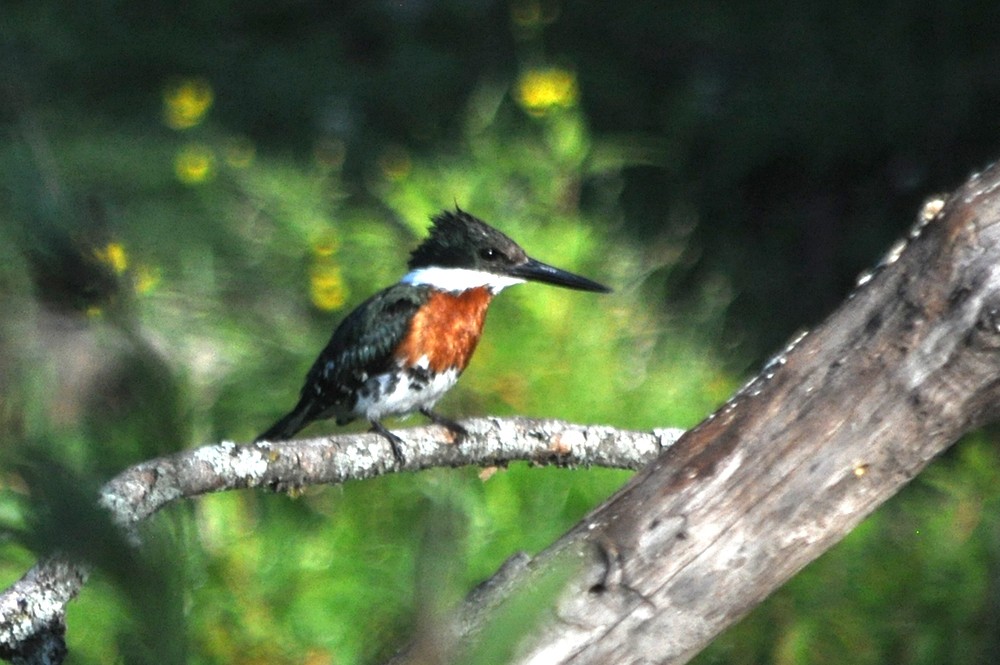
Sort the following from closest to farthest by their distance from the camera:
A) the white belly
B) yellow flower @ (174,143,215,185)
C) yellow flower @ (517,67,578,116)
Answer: the white belly, yellow flower @ (517,67,578,116), yellow flower @ (174,143,215,185)

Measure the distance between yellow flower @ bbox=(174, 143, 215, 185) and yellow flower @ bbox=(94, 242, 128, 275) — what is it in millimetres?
3103

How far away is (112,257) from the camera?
45 centimetres

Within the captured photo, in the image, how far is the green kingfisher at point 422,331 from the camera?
2.40m

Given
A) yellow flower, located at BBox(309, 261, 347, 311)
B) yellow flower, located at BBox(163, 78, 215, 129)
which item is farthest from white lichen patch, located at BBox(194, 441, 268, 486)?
yellow flower, located at BBox(163, 78, 215, 129)

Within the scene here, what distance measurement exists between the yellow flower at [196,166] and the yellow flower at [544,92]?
2.67 ft

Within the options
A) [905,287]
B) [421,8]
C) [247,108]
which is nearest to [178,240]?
[247,108]

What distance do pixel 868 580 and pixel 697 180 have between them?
5.54ft

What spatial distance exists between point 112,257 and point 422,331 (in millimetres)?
1959

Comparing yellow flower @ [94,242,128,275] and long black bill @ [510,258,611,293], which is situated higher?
long black bill @ [510,258,611,293]

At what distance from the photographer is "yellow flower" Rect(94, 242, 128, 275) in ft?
1.47

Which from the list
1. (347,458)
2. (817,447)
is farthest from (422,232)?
(817,447)

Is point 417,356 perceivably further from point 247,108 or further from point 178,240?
point 247,108

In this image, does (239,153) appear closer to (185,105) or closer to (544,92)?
(185,105)

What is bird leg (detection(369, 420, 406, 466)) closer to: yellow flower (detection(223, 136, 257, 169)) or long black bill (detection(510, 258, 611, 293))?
long black bill (detection(510, 258, 611, 293))
